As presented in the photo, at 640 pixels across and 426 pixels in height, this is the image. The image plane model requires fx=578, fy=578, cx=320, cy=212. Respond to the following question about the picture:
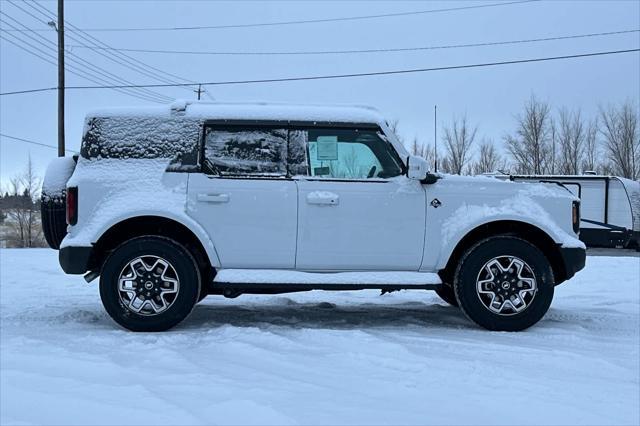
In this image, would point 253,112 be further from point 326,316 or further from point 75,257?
point 326,316

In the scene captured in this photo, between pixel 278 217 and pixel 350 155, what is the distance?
84cm

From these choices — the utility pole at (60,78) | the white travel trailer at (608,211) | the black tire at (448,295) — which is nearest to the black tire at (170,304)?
the black tire at (448,295)

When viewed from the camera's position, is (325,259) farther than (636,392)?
Yes

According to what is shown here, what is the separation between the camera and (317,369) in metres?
3.65

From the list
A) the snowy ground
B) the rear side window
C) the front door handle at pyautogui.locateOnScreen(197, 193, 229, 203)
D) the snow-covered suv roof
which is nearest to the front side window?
the snow-covered suv roof

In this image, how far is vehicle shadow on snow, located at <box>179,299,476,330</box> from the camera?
5215mm

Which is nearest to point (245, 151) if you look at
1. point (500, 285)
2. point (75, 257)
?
point (75, 257)

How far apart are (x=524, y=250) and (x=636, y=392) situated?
1737mm

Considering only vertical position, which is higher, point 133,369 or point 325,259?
point 325,259

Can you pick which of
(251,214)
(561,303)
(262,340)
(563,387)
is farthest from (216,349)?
(561,303)

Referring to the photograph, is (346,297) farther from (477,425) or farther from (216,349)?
(477,425)

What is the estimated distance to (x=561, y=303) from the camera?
6.63 metres

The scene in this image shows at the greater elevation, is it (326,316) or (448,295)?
(448,295)

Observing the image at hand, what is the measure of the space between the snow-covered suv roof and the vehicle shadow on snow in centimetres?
182
